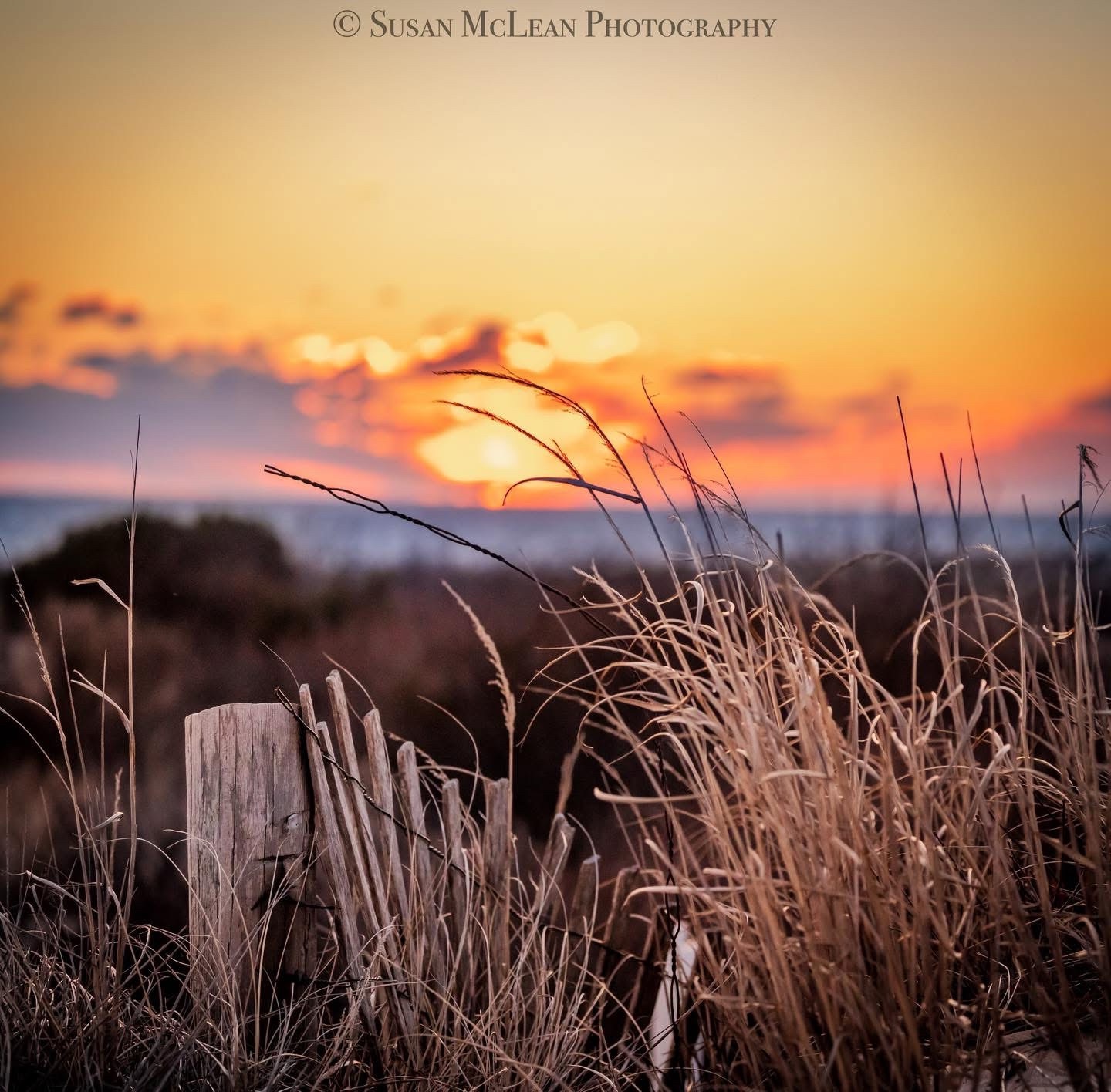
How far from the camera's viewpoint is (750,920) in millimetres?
1174

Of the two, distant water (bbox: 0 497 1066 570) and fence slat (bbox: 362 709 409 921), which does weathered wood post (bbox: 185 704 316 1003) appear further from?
distant water (bbox: 0 497 1066 570)

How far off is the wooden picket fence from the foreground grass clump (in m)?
0.01

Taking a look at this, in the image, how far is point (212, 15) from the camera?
8.34ft

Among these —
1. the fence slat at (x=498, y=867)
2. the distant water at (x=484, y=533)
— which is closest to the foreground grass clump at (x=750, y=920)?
the fence slat at (x=498, y=867)

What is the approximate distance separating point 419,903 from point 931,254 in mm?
2487

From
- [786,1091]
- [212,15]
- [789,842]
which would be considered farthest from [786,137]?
[786,1091]

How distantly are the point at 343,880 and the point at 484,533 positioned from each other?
2.94 meters

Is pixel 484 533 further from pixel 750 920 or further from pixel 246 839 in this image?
pixel 750 920

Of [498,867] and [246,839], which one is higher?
[246,839]

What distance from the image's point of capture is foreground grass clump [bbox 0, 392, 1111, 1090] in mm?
1005

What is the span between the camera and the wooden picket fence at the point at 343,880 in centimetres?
149

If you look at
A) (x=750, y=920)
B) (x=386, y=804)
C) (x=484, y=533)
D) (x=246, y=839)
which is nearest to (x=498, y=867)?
(x=386, y=804)

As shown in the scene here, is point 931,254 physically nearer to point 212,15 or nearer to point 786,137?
point 786,137

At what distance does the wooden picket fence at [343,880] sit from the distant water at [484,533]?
7.85ft
